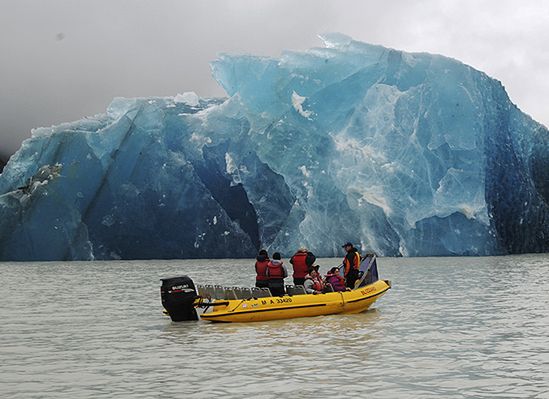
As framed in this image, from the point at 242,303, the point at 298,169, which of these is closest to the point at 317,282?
the point at 242,303

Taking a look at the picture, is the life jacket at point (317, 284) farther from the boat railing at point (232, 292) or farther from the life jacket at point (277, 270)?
the boat railing at point (232, 292)

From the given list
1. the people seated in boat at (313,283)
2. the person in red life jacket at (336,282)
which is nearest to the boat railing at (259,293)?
the people seated in boat at (313,283)

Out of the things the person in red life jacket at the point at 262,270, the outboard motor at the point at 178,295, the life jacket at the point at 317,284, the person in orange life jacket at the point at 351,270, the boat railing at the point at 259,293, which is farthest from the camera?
the person in orange life jacket at the point at 351,270

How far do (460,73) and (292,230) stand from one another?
41.5 ft

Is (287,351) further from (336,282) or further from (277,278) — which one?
(336,282)

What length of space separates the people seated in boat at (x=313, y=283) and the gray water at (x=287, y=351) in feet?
2.52

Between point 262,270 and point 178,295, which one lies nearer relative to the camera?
point 178,295

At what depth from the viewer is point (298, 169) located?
43688 millimetres

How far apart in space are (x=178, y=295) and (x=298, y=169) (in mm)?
28848

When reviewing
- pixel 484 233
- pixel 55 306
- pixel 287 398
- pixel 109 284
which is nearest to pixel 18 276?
pixel 109 284

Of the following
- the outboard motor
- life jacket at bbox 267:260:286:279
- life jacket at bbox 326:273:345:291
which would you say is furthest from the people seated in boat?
the outboard motor

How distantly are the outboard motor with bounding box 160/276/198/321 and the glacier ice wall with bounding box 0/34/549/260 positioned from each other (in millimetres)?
26865

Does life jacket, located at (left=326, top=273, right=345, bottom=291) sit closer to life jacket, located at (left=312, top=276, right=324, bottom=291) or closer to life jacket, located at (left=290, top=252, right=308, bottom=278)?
life jacket, located at (left=312, top=276, right=324, bottom=291)

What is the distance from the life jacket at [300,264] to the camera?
16609 millimetres
